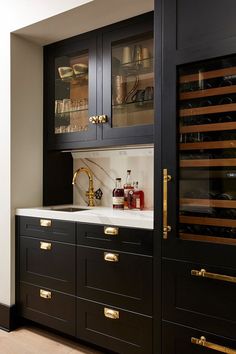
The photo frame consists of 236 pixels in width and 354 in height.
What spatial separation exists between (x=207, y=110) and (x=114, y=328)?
1424mm

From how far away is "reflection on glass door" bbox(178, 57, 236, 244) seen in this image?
67.6 inches

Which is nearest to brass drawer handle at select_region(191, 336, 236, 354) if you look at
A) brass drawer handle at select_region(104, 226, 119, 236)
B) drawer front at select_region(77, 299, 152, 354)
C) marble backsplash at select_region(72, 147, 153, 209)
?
drawer front at select_region(77, 299, 152, 354)

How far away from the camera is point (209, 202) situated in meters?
1.79

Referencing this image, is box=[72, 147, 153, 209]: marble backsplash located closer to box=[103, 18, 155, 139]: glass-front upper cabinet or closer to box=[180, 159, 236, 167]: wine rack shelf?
box=[103, 18, 155, 139]: glass-front upper cabinet

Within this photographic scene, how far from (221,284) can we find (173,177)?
1.94ft

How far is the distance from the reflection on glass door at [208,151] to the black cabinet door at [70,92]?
0.93 m

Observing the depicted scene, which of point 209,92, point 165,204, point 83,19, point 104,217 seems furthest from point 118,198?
point 83,19

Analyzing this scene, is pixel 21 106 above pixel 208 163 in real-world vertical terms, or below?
above

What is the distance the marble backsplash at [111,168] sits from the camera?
2.65 m

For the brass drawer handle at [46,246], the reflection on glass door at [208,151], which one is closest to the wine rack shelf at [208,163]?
the reflection on glass door at [208,151]

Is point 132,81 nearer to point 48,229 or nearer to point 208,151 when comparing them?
point 208,151

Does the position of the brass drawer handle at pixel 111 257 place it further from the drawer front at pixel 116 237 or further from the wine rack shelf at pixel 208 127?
the wine rack shelf at pixel 208 127

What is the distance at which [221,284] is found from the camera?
1.69 metres

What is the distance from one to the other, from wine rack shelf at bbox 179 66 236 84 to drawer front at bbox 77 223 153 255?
864mm
